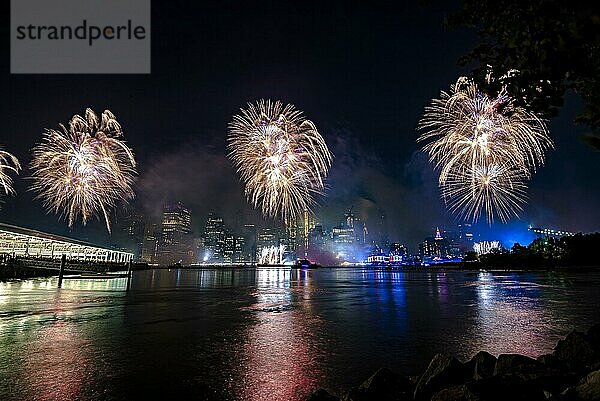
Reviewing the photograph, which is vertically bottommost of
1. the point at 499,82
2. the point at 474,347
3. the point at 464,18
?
the point at 474,347

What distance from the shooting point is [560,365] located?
24.7 ft

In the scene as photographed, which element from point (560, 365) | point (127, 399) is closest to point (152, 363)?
point (127, 399)

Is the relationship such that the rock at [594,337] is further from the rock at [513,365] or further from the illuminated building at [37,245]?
the illuminated building at [37,245]

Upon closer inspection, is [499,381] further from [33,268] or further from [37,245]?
[37,245]

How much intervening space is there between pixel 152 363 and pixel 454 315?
565 inches

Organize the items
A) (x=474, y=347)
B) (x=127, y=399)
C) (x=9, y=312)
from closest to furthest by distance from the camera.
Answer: (x=127, y=399), (x=474, y=347), (x=9, y=312)

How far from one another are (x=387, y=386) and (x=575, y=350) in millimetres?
4112

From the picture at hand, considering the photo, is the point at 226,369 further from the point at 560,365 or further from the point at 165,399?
the point at 560,365

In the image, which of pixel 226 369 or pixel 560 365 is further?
pixel 226 369

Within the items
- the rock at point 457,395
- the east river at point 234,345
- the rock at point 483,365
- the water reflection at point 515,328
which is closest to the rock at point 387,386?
the rock at point 457,395

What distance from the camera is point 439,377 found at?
6.90 metres

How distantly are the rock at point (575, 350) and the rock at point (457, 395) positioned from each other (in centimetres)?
375

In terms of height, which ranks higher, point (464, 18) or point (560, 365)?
point (464, 18)

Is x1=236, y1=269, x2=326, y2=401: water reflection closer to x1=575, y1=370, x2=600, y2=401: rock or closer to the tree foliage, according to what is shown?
x1=575, y1=370, x2=600, y2=401: rock
